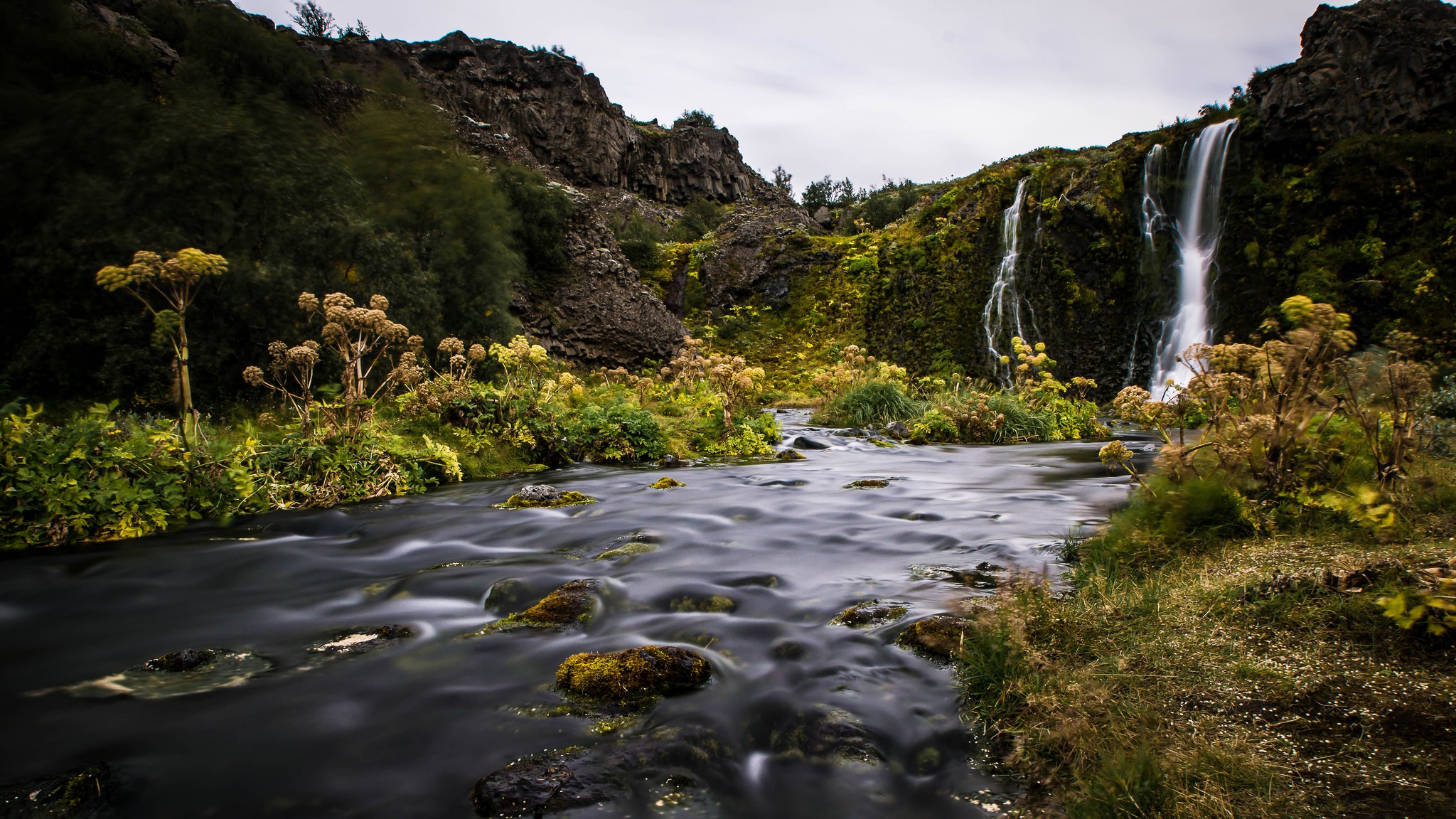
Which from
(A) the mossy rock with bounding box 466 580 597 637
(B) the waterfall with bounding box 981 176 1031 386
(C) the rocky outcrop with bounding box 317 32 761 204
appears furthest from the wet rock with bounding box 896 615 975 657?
(C) the rocky outcrop with bounding box 317 32 761 204

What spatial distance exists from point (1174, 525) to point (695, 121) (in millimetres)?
81697

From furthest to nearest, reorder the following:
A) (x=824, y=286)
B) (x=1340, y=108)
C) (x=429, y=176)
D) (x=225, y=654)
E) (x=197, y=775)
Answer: (x=824, y=286), (x=1340, y=108), (x=429, y=176), (x=225, y=654), (x=197, y=775)

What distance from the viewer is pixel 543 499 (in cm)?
653

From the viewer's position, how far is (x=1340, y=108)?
1747cm

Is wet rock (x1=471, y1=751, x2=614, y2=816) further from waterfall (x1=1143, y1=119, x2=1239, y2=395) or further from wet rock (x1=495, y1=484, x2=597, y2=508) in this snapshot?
waterfall (x1=1143, y1=119, x2=1239, y2=395)

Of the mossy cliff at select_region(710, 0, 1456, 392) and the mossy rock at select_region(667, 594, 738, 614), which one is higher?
the mossy cliff at select_region(710, 0, 1456, 392)

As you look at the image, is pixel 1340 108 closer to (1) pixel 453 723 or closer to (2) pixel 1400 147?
(2) pixel 1400 147

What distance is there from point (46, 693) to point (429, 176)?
14.9 m

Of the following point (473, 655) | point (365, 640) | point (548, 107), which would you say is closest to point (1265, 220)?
point (473, 655)

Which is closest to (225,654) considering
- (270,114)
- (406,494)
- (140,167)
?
(406,494)

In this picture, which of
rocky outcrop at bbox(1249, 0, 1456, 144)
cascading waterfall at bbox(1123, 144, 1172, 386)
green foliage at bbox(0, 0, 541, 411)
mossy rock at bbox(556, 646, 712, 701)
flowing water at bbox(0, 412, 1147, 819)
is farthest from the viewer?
cascading waterfall at bbox(1123, 144, 1172, 386)

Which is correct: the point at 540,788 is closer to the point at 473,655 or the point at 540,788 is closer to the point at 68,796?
the point at 473,655

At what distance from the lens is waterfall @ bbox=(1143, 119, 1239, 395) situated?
57.9 feet

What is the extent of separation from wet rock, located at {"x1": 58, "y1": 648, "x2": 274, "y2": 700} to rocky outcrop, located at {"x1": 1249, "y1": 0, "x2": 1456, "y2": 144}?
2430 cm
